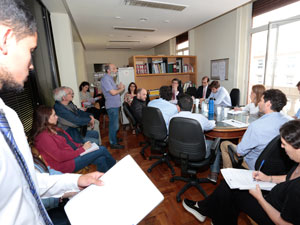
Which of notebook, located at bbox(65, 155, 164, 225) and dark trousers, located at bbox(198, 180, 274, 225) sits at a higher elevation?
notebook, located at bbox(65, 155, 164, 225)

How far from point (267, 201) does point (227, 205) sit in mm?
342

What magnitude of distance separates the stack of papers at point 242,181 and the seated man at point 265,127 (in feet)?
0.83

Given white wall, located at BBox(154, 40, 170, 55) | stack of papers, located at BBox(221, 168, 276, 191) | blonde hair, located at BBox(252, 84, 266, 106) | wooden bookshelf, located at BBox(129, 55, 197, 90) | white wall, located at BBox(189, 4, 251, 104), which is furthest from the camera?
white wall, located at BBox(154, 40, 170, 55)

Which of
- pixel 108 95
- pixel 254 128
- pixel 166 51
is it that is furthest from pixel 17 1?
pixel 166 51

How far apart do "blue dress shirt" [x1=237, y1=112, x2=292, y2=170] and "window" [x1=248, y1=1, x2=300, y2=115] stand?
A: 2.30 metres

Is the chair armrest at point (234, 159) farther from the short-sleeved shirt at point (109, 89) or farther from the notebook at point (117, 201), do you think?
the short-sleeved shirt at point (109, 89)

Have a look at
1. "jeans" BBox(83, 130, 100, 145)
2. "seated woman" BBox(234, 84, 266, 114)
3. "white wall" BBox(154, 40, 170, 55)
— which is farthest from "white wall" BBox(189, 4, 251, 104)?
"jeans" BBox(83, 130, 100, 145)

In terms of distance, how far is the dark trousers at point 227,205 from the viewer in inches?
47.9

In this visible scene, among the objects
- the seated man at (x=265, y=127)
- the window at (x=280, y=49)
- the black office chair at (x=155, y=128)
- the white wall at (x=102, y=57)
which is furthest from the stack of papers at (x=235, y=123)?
the white wall at (x=102, y=57)

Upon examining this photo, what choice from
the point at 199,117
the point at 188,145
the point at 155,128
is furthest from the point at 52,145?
the point at 199,117

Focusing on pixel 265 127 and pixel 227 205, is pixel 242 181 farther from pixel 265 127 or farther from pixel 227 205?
pixel 265 127

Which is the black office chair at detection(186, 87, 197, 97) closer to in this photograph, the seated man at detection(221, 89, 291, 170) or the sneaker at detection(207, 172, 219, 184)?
the sneaker at detection(207, 172, 219, 184)

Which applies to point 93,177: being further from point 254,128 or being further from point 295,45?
point 295,45

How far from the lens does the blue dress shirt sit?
4.62ft
